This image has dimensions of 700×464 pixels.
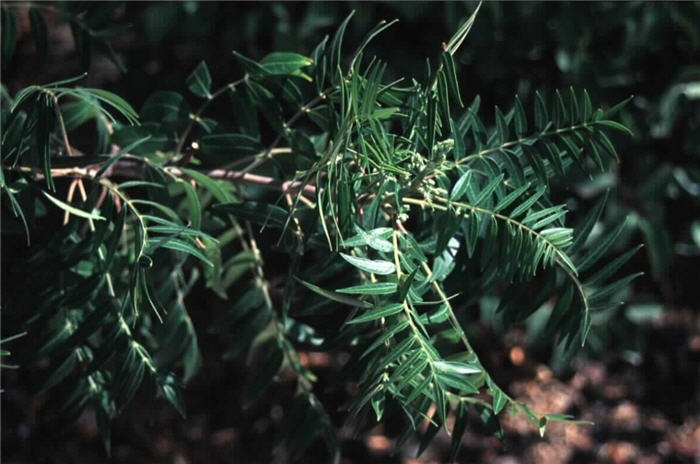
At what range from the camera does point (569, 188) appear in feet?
5.99

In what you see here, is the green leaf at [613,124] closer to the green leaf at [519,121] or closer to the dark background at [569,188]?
the green leaf at [519,121]

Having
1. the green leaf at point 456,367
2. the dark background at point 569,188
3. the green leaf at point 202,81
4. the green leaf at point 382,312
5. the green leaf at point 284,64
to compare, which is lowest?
the dark background at point 569,188

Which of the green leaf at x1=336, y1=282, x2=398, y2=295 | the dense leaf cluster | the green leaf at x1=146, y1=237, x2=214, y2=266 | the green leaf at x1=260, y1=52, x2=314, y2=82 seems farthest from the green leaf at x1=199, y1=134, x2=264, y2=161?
the green leaf at x1=336, y1=282, x2=398, y2=295

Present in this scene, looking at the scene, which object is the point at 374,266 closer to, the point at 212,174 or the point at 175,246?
the point at 175,246

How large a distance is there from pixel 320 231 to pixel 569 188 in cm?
77

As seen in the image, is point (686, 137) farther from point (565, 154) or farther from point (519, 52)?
point (565, 154)

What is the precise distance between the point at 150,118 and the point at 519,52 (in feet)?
3.39

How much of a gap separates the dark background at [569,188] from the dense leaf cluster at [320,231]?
374mm

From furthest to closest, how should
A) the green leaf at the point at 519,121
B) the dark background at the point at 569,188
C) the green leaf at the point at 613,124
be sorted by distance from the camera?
the dark background at the point at 569,188
the green leaf at the point at 519,121
the green leaf at the point at 613,124

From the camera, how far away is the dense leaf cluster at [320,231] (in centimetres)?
105

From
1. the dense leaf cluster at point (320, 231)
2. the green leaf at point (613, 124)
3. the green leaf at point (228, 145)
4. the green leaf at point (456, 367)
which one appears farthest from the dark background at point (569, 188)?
the green leaf at point (613, 124)

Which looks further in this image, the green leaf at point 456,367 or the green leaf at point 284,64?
the green leaf at point 284,64

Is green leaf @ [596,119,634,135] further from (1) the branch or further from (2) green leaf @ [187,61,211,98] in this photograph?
(2) green leaf @ [187,61,211,98]

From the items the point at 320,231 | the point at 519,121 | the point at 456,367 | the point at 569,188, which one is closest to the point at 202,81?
the point at 320,231
